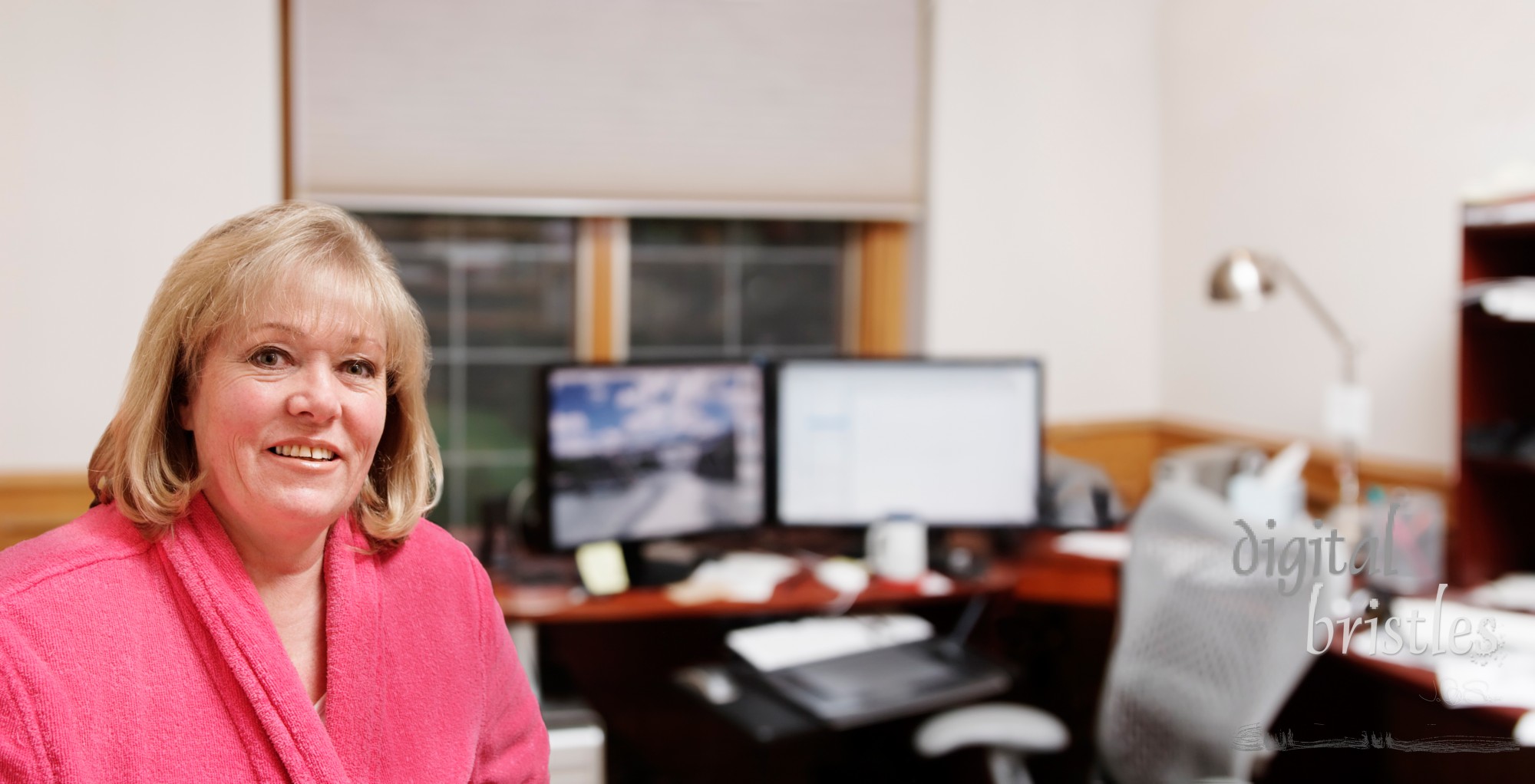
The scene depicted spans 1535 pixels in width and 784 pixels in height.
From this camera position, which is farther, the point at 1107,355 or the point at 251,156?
the point at 1107,355

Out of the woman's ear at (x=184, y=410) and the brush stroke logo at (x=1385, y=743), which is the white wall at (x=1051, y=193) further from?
the woman's ear at (x=184, y=410)

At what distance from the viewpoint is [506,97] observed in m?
2.55

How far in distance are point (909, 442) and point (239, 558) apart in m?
1.49

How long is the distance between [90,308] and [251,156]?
0.27 metres

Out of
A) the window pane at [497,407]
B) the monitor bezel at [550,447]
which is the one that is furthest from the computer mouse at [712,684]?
the window pane at [497,407]

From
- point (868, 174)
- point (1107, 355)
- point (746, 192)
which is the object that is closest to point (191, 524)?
point (746, 192)

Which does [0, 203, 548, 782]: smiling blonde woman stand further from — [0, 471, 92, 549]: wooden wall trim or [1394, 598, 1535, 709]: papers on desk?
[1394, 598, 1535, 709]: papers on desk

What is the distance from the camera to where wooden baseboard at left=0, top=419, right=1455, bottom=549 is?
1354mm

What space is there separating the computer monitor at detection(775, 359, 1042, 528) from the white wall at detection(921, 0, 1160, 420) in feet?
2.74

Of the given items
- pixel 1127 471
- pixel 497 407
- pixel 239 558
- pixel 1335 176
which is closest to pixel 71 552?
pixel 239 558

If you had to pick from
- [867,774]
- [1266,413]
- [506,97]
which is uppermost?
[506,97]

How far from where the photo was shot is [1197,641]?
4.67 ft

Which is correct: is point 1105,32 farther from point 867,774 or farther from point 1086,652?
point 867,774

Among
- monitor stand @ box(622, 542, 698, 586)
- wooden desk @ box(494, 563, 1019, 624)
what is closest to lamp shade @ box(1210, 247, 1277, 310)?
wooden desk @ box(494, 563, 1019, 624)
